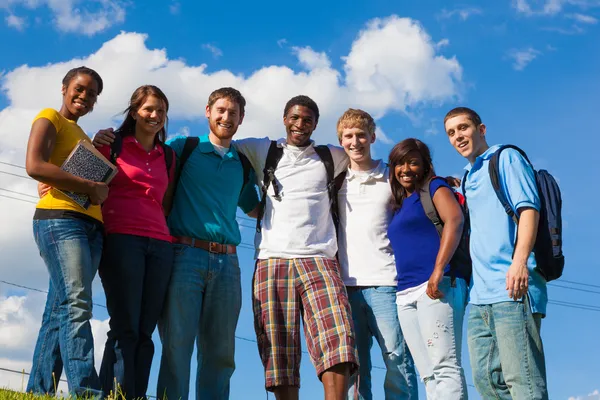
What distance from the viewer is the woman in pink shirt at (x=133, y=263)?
627cm

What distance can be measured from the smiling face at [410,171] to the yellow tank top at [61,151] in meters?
2.75

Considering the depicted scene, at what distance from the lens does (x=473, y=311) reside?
237 inches

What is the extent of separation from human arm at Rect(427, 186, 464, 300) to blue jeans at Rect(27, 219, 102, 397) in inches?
112

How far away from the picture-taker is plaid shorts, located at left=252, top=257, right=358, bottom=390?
6.51m

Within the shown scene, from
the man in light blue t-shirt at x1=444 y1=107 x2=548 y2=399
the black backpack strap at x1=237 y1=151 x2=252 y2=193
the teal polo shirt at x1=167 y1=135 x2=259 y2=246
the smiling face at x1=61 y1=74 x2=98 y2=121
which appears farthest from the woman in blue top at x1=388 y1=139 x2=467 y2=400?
the smiling face at x1=61 y1=74 x2=98 y2=121

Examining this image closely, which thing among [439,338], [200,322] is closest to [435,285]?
[439,338]

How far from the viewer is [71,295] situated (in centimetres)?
596

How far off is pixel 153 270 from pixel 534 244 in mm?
3141

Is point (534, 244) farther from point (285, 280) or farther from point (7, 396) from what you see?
point (7, 396)

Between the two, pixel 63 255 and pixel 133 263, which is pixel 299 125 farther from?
pixel 63 255

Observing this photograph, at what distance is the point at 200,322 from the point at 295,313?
869 millimetres

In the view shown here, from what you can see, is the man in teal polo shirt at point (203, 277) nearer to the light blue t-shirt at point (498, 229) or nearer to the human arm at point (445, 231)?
the human arm at point (445, 231)

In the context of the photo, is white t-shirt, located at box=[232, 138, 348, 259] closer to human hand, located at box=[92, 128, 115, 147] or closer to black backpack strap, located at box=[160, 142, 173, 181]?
black backpack strap, located at box=[160, 142, 173, 181]

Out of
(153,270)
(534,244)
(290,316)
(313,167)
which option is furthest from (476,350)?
(153,270)
